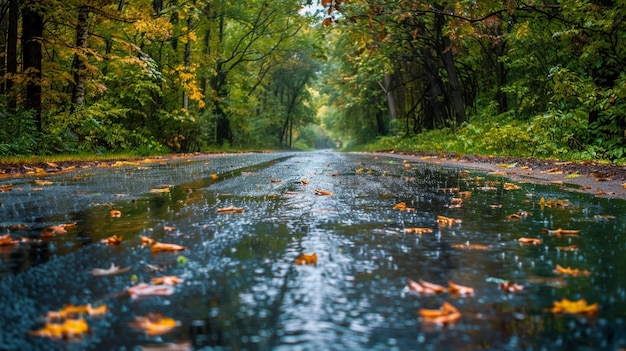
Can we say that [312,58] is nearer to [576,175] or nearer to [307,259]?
[576,175]

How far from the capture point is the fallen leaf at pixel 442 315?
1827mm

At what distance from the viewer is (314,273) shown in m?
2.47

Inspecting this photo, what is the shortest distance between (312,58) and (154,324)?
59.2 feet

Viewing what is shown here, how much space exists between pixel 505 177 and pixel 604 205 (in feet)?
11.3

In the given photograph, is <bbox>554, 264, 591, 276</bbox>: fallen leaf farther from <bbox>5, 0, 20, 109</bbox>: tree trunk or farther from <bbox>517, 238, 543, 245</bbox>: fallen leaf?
<bbox>5, 0, 20, 109</bbox>: tree trunk

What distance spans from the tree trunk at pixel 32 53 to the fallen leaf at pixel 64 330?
501 inches

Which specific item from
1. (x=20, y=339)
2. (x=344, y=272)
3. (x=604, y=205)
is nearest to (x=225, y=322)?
(x=20, y=339)

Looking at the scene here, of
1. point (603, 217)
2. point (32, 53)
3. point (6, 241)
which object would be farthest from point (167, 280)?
point (32, 53)

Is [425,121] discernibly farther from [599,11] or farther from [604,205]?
[604,205]

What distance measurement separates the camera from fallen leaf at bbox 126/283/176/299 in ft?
6.99

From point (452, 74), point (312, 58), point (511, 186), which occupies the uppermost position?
point (312, 58)

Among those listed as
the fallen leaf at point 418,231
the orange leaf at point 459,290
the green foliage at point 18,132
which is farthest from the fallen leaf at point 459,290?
the green foliage at point 18,132

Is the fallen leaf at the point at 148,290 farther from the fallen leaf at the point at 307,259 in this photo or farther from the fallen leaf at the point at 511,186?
the fallen leaf at the point at 511,186

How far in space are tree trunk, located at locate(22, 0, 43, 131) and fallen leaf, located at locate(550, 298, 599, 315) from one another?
44.1 feet
